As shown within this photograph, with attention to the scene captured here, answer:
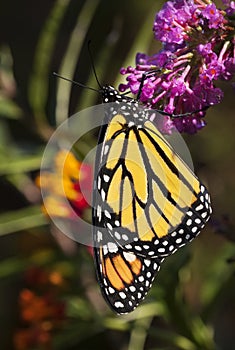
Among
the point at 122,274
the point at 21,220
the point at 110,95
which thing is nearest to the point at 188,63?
A: the point at 110,95

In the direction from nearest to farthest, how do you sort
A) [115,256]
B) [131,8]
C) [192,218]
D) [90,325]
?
[192,218]
[115,256]
[90,325]
[131,8]

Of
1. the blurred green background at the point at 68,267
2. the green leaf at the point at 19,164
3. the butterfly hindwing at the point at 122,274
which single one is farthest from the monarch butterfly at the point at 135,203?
the green leaf at the point at 19,164

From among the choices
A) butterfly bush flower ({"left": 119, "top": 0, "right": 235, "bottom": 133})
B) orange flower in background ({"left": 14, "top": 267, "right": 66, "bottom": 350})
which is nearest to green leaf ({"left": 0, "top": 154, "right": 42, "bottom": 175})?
orange flower in background ({"left": 14, "top": 267, "right": 66, "bottom": 350})

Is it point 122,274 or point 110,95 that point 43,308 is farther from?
point 110,95

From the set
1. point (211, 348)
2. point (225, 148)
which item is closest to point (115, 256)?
point (211, 348)

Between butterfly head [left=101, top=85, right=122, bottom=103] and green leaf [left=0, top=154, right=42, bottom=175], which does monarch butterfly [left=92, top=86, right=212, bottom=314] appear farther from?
green leaf [left=0, top=154, right=42, bottom=175]

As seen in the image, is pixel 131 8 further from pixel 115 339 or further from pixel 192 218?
pixel 192 218
